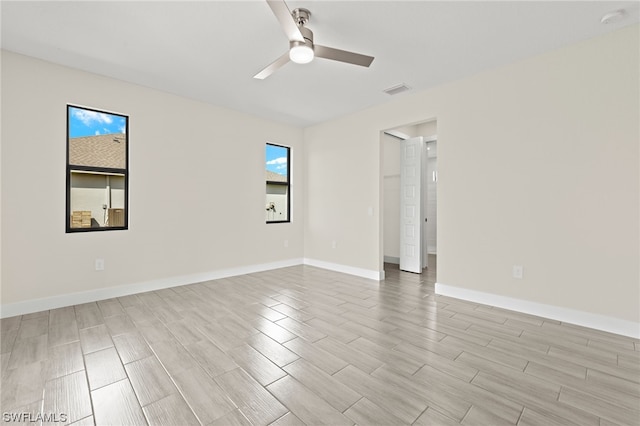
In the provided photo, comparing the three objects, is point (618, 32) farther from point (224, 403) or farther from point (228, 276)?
point (228, 276)

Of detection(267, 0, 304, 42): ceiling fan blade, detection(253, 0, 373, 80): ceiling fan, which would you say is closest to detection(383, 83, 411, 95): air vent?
detection(253, 0, 373, 80): ceiling fan

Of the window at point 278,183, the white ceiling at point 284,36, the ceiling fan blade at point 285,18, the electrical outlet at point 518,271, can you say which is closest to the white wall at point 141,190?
the window at point 278,183

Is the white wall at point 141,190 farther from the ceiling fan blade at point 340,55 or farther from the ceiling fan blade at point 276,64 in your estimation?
the ceiling fan blade at point 340,55

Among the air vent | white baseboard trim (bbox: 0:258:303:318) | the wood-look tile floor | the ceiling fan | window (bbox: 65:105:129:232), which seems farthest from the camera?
the air vent

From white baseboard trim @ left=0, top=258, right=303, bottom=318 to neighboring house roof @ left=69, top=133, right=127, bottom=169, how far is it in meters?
1.55

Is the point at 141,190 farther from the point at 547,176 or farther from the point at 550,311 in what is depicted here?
the point at 550,311

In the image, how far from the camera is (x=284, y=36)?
257 cm

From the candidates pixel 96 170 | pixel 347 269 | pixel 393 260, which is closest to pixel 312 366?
pixel 347 269

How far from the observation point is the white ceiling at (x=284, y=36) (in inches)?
86.3

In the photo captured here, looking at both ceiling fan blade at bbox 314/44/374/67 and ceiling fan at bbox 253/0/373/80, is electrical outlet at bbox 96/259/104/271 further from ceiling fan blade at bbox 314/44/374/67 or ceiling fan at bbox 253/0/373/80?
ceiling fan blade at bbox 314/44/374/67

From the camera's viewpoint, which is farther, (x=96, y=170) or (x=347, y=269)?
(x=347, y=269)

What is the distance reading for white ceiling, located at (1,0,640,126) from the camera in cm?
219

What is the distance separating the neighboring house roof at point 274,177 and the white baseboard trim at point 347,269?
170 cm

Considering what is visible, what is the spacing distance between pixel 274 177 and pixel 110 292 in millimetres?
3102
